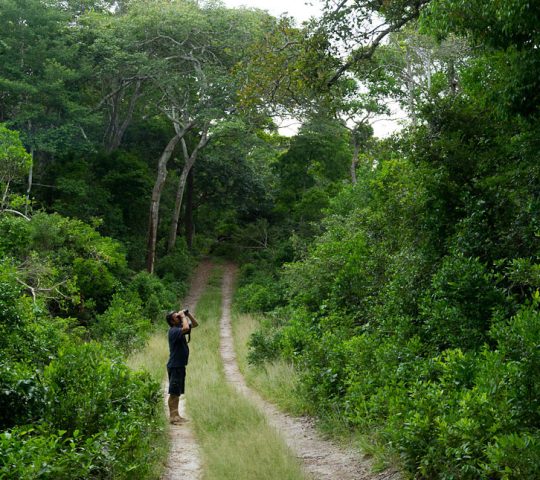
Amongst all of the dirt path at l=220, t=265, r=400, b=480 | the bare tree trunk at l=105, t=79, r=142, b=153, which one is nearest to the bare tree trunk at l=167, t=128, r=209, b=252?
the bare tree trunk at l=105, t=79, r=142, b=153

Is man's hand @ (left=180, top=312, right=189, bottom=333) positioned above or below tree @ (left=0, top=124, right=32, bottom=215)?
below

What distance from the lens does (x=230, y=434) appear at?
8133 millimetres

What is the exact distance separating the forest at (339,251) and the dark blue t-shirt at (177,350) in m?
0.88

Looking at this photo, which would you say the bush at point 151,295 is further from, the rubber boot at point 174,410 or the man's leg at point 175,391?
the rubber boot at point 174,410

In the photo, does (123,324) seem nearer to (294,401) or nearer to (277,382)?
(277,382)

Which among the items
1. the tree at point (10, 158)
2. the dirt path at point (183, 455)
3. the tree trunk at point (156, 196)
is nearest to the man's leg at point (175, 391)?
the dirt path at point (183, 455)

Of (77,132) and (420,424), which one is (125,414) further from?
(77,132)

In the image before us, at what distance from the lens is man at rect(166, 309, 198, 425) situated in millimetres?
9781

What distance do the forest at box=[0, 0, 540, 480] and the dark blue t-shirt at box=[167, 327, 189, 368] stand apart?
0.88 metres

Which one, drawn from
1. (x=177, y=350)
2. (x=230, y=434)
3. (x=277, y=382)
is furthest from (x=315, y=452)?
(x=277, y=382)

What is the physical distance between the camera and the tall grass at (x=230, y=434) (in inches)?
252

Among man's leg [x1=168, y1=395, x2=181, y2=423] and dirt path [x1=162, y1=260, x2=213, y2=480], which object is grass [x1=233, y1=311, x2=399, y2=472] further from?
man's leg [x1=168, y1=395, x2=181, y2=423]

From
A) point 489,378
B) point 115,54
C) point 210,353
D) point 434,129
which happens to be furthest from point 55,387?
point 115,54

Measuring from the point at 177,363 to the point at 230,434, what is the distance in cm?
218
